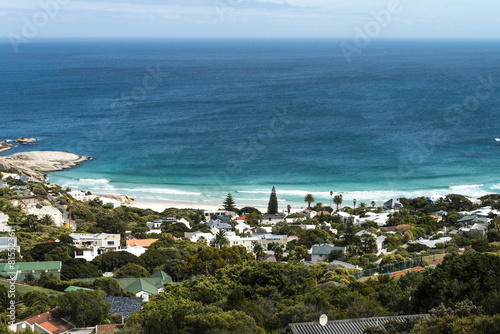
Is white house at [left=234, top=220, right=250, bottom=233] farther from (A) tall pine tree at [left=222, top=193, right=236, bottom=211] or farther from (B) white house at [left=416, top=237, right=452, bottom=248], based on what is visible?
(B) white house at [left=416, top=237, right=452, bottom=248]

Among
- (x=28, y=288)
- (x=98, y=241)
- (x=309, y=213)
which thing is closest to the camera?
(x=28, y=288)

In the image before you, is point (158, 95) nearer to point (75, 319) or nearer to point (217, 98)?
point (217, 98)

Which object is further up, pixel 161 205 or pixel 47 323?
pixel 161 205

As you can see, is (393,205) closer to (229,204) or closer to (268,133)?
(229,204)

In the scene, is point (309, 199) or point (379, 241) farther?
point (309, 199)

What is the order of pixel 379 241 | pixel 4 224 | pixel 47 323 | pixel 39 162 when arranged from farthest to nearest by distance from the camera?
pixel 39 162 → pixel 4 224 → pixel 379 241 → pixel 47 323

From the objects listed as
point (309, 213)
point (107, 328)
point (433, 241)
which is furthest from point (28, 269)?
point (309, 213)

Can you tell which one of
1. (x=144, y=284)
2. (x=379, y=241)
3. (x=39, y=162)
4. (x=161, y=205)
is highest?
(x=39, y=162)
